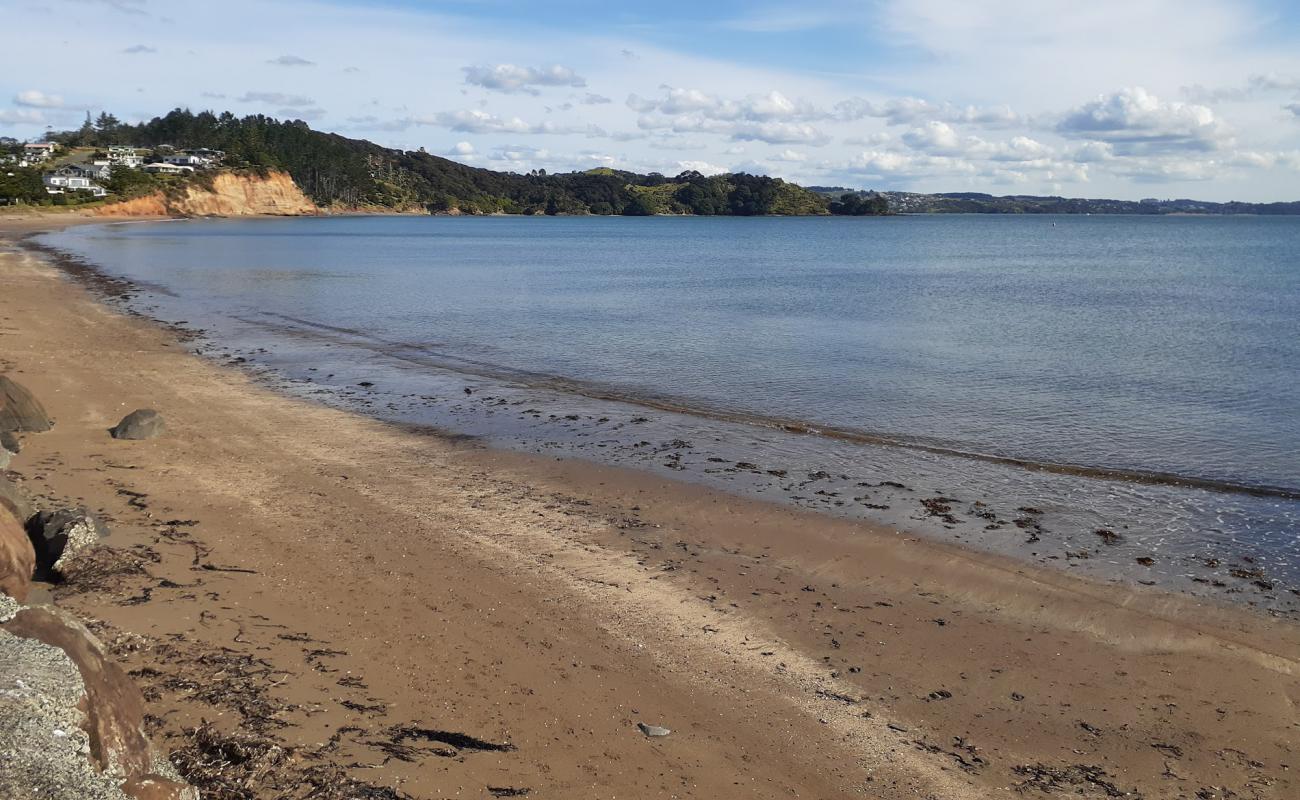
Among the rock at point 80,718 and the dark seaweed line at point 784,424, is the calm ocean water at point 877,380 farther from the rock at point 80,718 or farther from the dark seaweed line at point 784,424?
the rock at point 80,718

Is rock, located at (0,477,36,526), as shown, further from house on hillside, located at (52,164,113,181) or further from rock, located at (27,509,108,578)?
house on hillside, located at (52,164,113,181)

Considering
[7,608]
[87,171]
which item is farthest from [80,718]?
[87,171]

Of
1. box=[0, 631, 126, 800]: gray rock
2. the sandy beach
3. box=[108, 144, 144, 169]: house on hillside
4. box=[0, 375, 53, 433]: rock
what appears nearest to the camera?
box=[0, 631, 126, 800]: gray rock

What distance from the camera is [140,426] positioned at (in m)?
15.8

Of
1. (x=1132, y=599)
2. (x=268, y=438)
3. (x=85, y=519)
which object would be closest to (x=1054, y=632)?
(x=1132, y=599)

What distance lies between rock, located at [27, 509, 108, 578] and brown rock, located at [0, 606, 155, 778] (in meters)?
4.32

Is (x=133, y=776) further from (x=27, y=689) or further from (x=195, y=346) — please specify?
(x=195, y=346)

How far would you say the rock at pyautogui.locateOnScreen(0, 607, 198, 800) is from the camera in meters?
4.52

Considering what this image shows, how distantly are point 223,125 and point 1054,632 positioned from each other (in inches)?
8760

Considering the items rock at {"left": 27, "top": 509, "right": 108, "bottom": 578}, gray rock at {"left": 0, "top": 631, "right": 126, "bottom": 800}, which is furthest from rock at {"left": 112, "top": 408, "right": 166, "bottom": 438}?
gray rock at {"left": 0, "top": 631, "right": 126, "bottom": 800}

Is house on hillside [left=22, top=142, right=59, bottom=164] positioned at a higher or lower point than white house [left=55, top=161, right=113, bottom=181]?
higher

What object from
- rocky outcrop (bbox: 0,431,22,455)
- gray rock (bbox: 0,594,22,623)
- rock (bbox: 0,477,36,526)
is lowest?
rocky outcrop (bbox: 0,431,22,455)

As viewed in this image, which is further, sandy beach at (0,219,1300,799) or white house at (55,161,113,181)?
white house at (55,161,113,181)

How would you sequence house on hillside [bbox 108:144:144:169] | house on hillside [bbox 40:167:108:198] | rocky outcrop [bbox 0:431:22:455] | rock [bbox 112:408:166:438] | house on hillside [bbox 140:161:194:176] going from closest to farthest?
rocky outcrop [bbox 0:431:22:455], rock [bbox 112:408:166:438], house on hillside [bbox 40:167:108:198], house on hillside [bbox 140:161:194:176], house on hillside [bbox 108:144:144:169]
